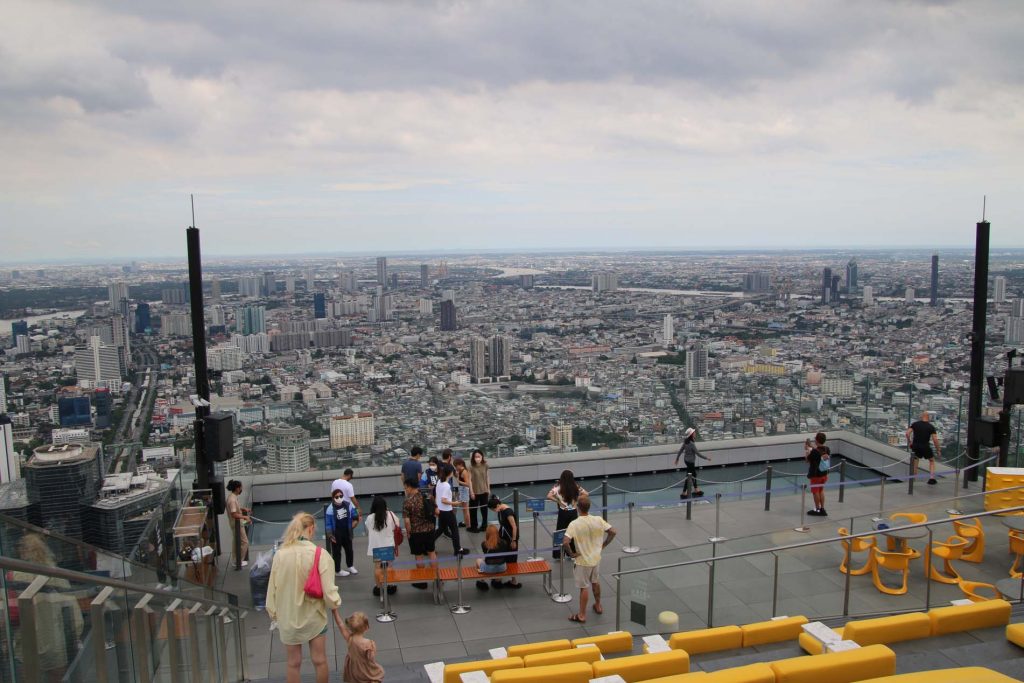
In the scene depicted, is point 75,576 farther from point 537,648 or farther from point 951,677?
point 951,677

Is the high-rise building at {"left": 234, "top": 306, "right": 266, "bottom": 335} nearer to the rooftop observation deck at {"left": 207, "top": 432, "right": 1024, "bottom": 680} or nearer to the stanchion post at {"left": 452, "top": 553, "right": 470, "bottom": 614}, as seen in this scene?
the rooftop observation deck at {"left": 207, "top": 432, "right": 1024, "bottom": 680}

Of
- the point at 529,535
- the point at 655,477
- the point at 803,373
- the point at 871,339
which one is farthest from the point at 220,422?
the point at 871,339

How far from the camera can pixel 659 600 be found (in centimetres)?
745

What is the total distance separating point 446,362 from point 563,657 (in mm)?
13432

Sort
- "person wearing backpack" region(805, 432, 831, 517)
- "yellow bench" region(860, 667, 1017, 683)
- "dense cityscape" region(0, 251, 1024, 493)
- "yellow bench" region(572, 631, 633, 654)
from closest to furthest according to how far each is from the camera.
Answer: "yellow bench" region(860, 667, 1017, 683)
"yellow bench" region(572, 631, 633, 654)
"person wearing backpack" region(805, 432, 831, 517)
"dense cityscape" region(0, 251, 1024, 493)

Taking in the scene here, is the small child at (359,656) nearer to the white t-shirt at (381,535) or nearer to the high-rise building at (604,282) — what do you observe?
the white t-shirt at (381,535)

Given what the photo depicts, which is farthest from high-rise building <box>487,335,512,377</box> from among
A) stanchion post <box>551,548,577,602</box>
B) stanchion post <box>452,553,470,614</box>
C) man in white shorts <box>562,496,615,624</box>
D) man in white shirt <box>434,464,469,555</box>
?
man in white shorts <box>562,496,615,624</box>

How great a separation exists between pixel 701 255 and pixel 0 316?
42.3 metres

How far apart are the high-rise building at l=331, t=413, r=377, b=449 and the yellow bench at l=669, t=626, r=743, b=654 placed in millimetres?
7166

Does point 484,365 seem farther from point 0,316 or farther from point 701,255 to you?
point 701,255

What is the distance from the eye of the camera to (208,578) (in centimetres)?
912

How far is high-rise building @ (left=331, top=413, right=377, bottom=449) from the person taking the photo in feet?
41.7

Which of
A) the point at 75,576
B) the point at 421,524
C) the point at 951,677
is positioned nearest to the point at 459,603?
the point at 421,524

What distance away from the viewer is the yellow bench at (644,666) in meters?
5.52
